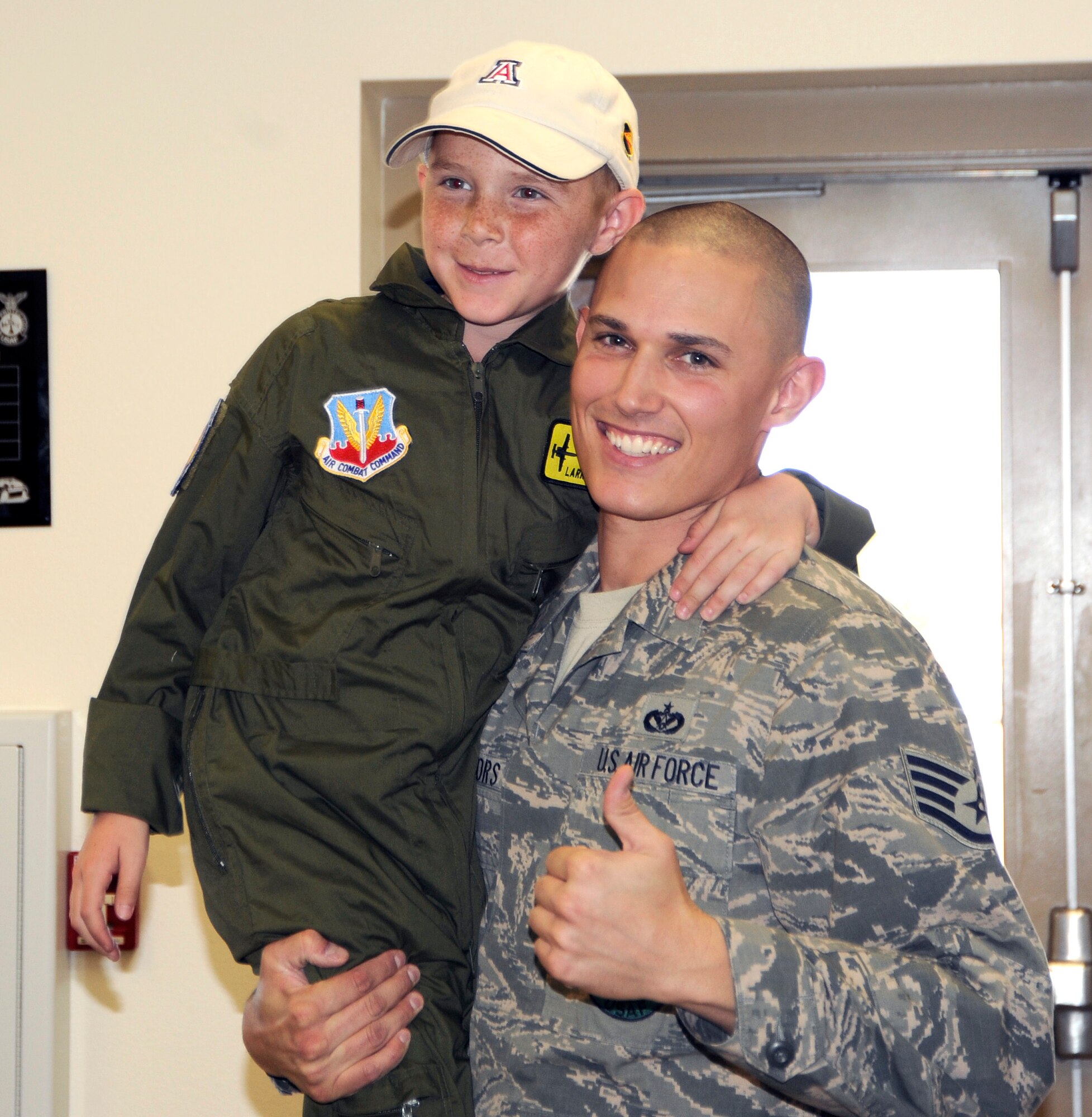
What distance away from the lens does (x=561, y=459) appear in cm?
146

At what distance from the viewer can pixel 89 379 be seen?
7.26 feet

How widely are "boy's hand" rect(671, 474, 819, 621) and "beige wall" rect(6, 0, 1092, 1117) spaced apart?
1.11m

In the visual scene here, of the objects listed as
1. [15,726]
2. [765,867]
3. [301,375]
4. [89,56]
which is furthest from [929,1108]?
[89,56]

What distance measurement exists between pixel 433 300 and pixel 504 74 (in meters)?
0.29

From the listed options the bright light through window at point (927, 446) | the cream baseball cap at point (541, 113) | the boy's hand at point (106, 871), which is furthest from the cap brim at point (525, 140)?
the bright light through window at point (927, 446)

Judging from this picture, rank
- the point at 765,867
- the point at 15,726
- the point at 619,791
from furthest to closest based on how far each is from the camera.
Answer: the point at 15,726 < the point at 765,867 < the point at 619,791

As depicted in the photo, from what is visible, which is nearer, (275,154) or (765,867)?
(765,867)

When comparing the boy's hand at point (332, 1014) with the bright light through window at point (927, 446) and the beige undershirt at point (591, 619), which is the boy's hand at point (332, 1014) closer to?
the beige undershirt at point (591, 619)

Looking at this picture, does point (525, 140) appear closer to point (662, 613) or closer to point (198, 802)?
point (662, 613)

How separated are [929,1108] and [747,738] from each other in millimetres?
332

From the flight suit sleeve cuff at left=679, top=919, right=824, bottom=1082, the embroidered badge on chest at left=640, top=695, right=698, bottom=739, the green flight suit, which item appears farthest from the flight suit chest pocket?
the flight suit sleeve cuff at left=679, top=919, right=824, bottom=1082

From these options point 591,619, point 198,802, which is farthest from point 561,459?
point 198,802

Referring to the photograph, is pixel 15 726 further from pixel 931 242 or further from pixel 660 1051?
pixel 931 242

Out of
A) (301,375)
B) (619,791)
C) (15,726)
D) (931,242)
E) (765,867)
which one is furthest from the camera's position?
(931,242)
